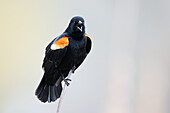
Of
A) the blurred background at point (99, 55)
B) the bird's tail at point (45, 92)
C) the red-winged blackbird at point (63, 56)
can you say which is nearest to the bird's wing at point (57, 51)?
the red-winged blackbird at point (63, 56)

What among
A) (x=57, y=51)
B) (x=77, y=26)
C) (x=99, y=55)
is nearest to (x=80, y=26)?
(x=77, y=26)

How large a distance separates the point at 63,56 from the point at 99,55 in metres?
0.58

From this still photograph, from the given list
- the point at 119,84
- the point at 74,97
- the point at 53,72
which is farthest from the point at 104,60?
the point at 53,72

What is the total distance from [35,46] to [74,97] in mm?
394

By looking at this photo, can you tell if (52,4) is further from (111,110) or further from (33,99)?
(111,110)

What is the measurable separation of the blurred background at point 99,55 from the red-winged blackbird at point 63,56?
30 cm

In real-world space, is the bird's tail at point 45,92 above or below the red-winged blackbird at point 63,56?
below

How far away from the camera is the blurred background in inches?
48.6

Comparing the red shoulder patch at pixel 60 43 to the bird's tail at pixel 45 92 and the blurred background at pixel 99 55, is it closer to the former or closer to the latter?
the bird's tail at pixel 45 92

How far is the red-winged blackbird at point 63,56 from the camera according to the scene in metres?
0.88

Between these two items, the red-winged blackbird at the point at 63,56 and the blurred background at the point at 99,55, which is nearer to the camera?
the red-winged blackbird at the point at 63,56

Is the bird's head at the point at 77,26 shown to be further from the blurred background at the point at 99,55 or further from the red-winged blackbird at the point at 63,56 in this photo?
the blurred background at the point at 99,55

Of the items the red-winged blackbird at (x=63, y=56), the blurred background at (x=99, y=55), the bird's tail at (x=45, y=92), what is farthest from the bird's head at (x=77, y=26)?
the blurred background at (x=99, y=55)

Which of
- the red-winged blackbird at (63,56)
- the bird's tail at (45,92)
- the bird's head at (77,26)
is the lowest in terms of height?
the bird's tail at (45,92)
